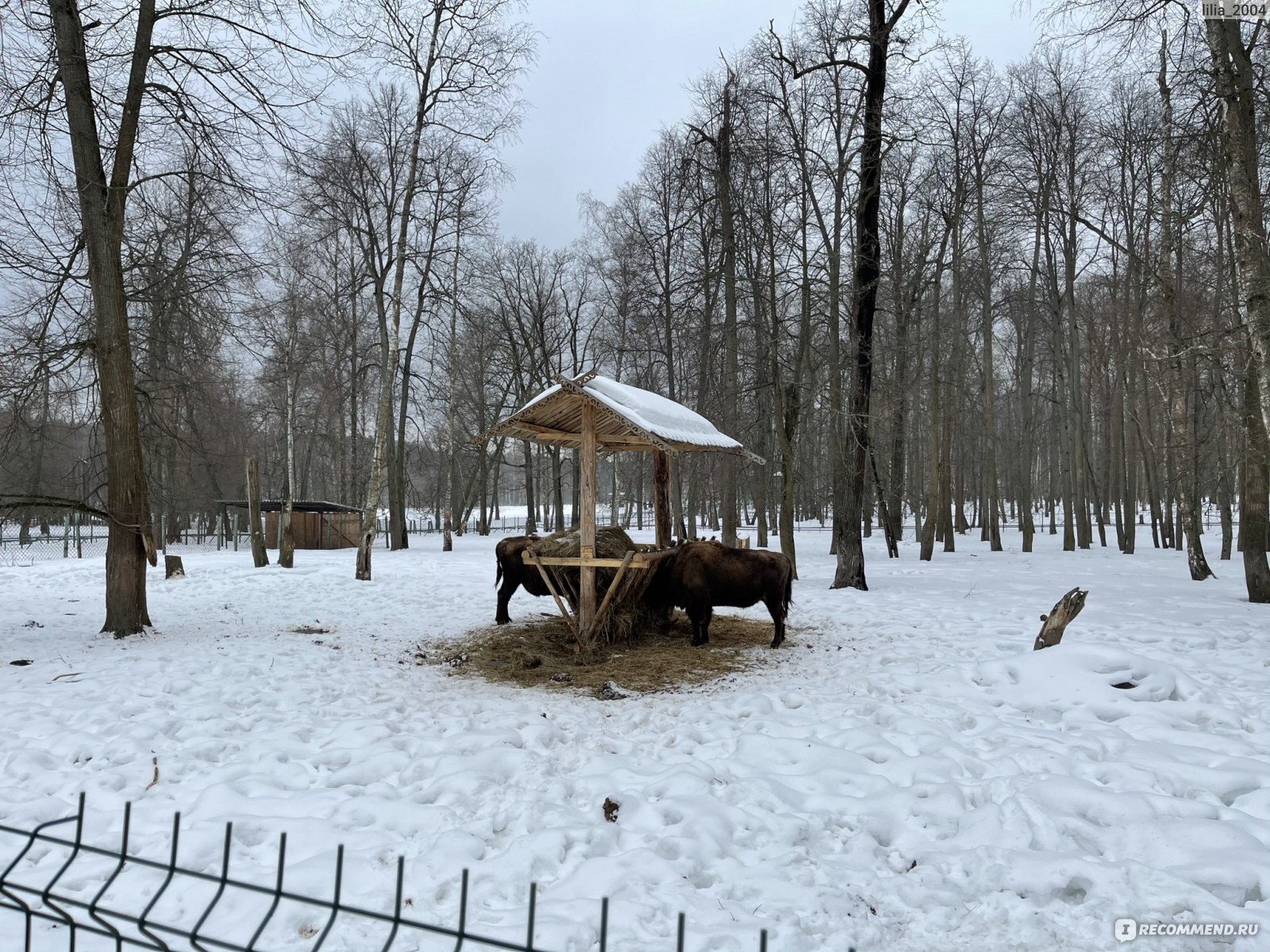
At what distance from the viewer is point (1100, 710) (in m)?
5.43

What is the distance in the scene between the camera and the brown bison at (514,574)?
9477 mm

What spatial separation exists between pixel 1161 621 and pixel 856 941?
805cm

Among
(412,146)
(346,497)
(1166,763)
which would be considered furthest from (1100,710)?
(346,497)

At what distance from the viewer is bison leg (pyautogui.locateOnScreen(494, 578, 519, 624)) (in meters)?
9.80

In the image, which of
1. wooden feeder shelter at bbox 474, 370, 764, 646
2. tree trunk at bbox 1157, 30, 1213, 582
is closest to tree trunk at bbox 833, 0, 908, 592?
wooden feeder shelter at bbox 474, 370, 764, 646

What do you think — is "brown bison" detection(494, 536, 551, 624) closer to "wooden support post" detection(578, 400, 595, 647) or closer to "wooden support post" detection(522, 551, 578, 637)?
"wooden support post" detection(522, 551, 578, 637)

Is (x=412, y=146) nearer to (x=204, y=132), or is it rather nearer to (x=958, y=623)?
(x=204, y=132)

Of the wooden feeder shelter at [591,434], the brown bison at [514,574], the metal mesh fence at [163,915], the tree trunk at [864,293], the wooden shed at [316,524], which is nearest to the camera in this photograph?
the metal mesh fence at [163,915]

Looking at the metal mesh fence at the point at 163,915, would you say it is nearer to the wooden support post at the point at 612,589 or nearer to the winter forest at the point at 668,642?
the winter forest at the point at 668,642

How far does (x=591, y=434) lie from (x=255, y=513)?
40.7ft

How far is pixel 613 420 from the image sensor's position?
9.07 m

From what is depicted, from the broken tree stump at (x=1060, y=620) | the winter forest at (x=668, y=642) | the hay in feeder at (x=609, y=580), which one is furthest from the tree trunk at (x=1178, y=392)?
the hay in feeder at (x=609, y=580)

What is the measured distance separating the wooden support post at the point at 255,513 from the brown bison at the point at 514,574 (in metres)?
9.07

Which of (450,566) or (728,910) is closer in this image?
(728,910)
